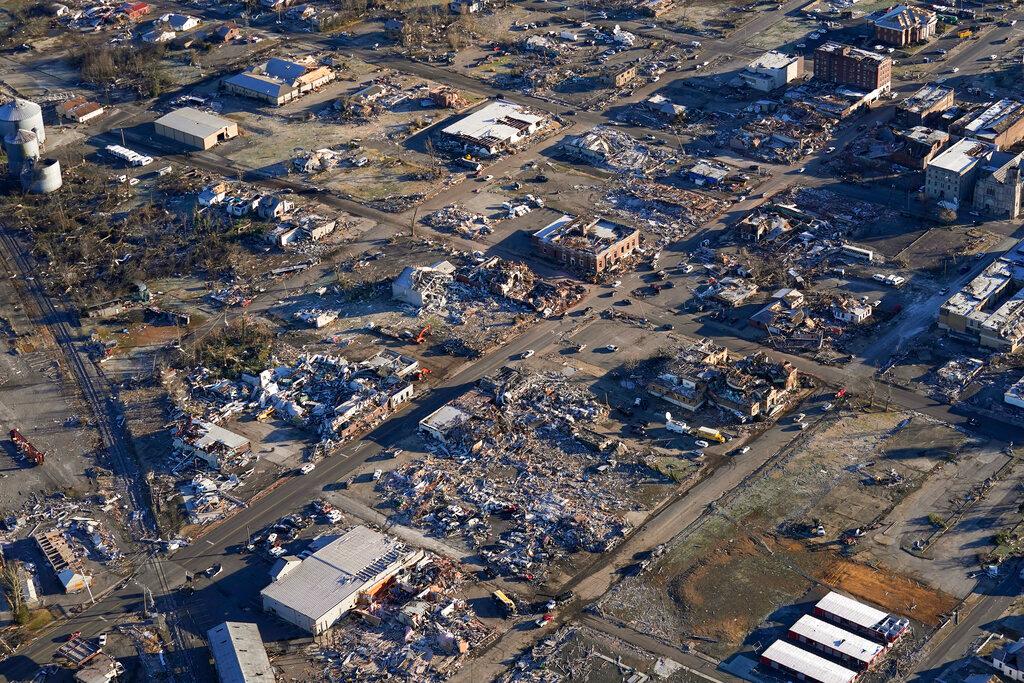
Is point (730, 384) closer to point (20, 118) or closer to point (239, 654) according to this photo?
point (239, 654)

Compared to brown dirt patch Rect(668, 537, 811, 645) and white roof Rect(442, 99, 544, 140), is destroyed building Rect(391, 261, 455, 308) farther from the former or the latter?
brown dirt patch Rect(668, 537, 811, 645)

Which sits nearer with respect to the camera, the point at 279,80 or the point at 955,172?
the point at 955,172

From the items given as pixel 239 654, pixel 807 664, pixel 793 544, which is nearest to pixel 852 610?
pixel 807 664

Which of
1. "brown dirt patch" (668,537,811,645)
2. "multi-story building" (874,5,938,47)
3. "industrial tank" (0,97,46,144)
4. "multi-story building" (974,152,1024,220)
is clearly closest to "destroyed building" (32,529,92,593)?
"brown dirt patch" (668,537,811,645)

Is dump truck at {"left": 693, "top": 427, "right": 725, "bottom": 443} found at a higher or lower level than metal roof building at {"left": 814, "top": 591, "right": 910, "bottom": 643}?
higher

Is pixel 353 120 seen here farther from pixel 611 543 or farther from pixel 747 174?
pixel 611 543

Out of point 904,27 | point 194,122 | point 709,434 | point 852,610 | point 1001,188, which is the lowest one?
point 852,610

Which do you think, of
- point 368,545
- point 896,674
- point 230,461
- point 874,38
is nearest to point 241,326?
point 230,461
